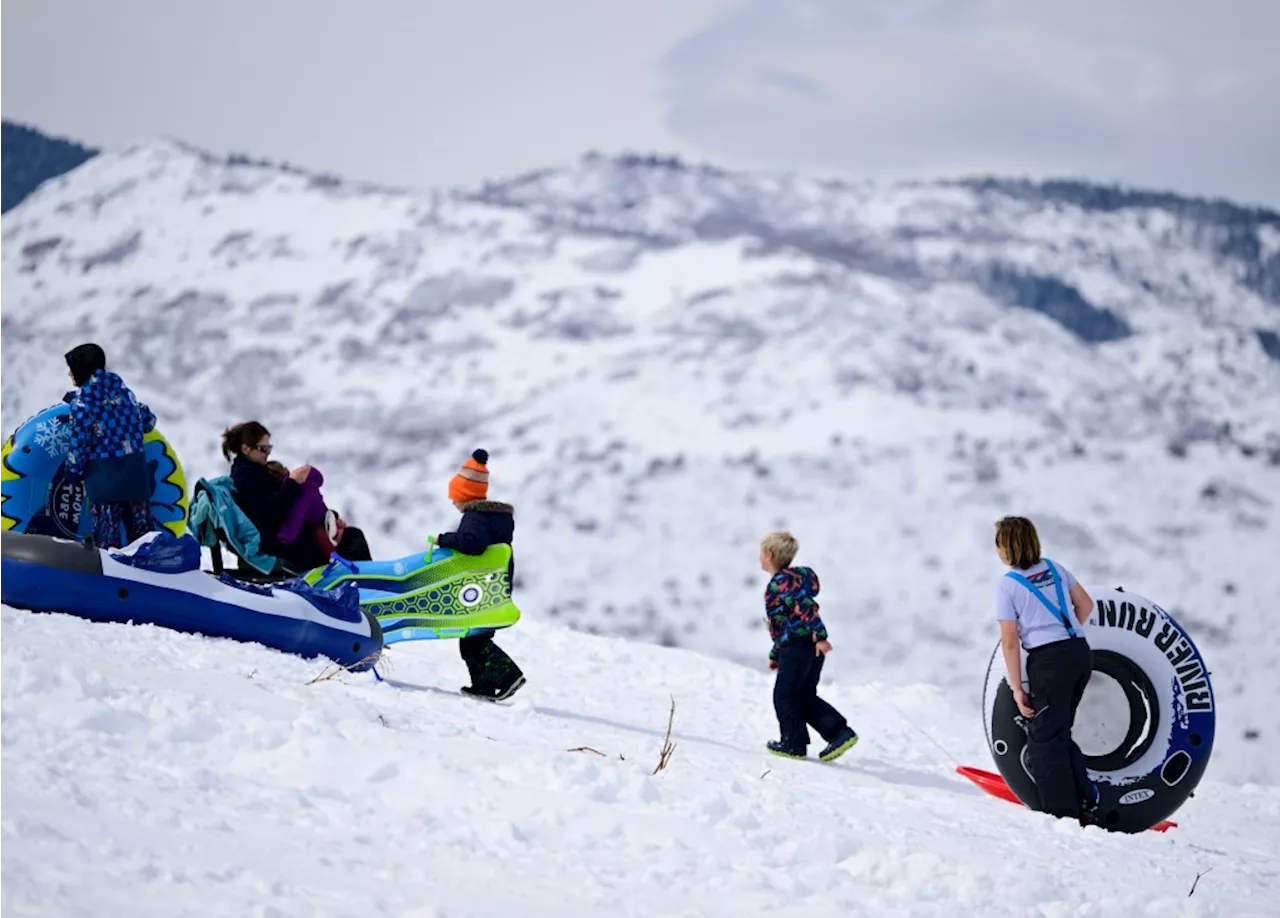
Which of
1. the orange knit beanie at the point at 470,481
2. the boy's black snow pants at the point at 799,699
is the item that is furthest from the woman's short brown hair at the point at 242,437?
the boy's black snow pants at the point at 799,699

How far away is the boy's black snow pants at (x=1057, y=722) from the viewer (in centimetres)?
597

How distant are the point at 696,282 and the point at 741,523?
23664mm

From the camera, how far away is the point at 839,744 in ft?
23.1

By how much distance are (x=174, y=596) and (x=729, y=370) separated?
29.9m

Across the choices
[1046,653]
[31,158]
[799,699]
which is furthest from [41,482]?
[31,158]

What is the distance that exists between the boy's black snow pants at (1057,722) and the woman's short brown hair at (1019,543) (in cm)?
42

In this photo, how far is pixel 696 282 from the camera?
152 feet

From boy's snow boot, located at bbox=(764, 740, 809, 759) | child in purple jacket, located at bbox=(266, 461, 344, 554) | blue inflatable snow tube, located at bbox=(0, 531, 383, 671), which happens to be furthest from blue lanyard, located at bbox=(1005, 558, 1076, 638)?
child in purple jacket, located at bbox=(266, 461, 344, 554)

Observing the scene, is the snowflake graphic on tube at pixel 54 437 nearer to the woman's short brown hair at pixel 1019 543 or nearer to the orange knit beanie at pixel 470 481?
the orange knit beanie at pixel 470 481

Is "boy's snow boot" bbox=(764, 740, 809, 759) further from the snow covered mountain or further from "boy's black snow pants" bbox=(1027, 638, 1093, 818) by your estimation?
the snow covered mountain

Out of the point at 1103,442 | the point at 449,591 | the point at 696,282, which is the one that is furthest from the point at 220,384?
the point at 449,591

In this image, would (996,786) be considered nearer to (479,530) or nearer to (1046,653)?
(1046,653)

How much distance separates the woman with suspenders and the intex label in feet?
1.34

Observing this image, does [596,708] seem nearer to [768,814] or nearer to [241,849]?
[768,814]
